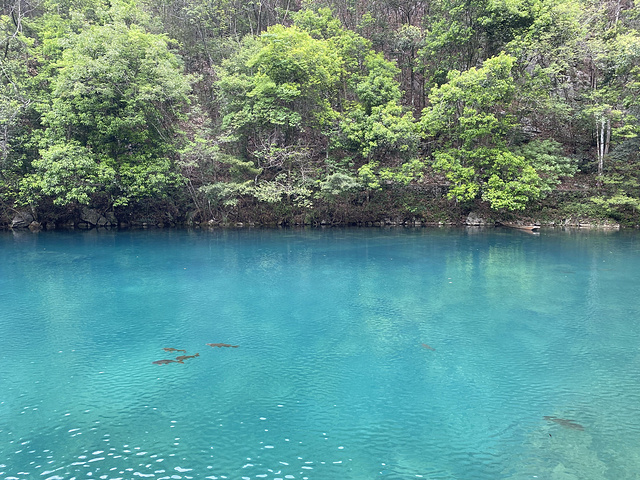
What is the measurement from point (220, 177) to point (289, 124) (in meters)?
4.91

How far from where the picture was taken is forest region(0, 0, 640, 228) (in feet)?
62.3

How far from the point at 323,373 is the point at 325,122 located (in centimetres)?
1740

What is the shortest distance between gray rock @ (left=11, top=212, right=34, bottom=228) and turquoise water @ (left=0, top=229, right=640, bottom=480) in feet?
38.5

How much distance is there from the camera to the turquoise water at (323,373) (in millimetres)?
3957

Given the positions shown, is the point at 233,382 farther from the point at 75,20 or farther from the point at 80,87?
the point at 75,20

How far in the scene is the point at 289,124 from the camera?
2061 cm

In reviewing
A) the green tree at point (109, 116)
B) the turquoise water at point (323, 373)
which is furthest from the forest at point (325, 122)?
the turquoise water at point (323, 373)

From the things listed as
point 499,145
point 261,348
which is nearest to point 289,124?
point 499,145

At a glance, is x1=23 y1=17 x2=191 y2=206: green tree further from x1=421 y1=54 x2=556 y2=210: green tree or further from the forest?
x1=421 y1=54 x2=556 y2=210: green tree

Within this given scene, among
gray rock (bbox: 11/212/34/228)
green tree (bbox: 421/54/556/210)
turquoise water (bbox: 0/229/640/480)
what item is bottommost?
turquoise water (bbox: 0/229/640/480)

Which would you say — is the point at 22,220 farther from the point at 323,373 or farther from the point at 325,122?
the point at 323,373

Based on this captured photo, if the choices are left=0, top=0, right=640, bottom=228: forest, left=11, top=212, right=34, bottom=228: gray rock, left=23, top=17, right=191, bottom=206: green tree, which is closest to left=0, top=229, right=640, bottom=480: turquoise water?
left=23, top=17, right=191, bottom=206: green tree

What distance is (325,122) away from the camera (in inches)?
844

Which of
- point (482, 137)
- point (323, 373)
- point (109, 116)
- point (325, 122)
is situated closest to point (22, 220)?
point (109, 116)
